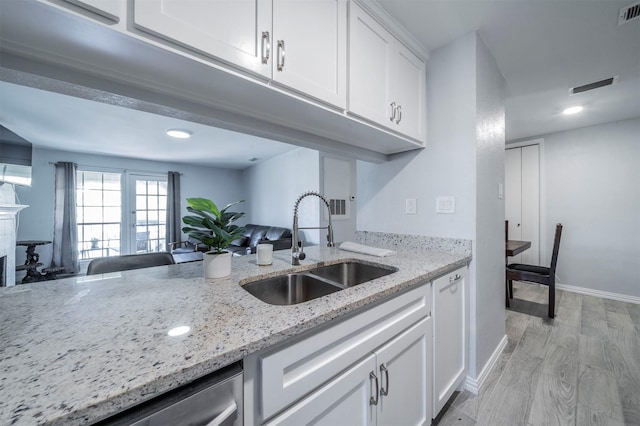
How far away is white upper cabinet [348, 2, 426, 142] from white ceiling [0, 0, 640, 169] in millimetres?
169

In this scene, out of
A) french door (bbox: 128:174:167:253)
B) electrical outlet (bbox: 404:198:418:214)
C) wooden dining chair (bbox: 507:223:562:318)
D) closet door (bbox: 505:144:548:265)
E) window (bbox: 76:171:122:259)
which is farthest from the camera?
french door (bbox: 128:174:167:253)

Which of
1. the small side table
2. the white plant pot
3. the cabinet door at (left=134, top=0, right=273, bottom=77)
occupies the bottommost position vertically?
the small side table

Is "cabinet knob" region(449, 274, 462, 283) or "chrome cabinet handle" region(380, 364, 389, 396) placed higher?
"cabinet knob" region(449, 274, 462, 283)

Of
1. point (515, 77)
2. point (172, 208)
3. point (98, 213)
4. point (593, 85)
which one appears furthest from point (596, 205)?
point (98, 213)

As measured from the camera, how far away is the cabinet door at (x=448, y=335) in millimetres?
1234

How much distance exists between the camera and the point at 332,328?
73 centimetres

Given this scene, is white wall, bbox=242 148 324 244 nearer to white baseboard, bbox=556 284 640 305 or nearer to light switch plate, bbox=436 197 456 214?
light switch plate, bbox=436 197 456 214

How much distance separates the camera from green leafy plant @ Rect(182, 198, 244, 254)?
0.98 metres

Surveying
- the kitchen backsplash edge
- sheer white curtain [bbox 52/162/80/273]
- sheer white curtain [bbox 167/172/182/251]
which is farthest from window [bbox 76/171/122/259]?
the kitchen backsplash edge

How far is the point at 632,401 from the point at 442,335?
4.34 feet

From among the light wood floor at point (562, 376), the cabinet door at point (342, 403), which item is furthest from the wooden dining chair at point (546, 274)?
the cabinet door at point (342, 403)

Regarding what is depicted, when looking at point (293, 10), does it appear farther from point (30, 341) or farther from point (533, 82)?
point (533, 82)

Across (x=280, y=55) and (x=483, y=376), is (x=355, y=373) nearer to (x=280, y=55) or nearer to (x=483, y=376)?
(x=280, y=55)

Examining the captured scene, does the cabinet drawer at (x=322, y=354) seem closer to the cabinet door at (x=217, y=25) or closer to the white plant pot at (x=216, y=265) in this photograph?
the white plant pot at (x=216, y=265)
